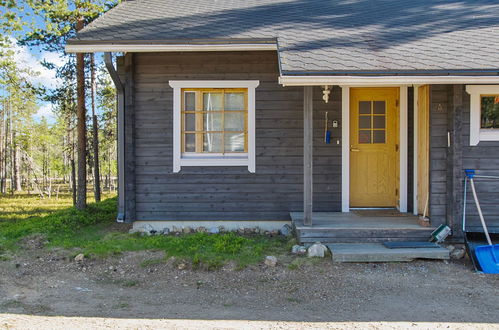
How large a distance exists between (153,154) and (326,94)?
2.96 meters

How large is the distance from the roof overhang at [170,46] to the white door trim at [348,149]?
160cm

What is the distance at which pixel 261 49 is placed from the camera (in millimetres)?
6797

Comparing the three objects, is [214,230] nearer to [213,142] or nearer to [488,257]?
[213,142]

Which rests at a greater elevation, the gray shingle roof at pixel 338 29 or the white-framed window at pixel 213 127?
the gray shingle roof at pixel 338 29

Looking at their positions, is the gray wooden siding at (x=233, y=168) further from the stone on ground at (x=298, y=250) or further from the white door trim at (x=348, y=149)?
the stone on ground at (x=298, y=250)

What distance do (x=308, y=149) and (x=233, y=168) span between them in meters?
1.74

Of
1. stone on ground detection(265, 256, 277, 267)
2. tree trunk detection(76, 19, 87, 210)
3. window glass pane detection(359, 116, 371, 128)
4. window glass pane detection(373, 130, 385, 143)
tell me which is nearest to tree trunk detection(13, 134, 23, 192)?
tree trunk detection(76, 19, 87, 210)

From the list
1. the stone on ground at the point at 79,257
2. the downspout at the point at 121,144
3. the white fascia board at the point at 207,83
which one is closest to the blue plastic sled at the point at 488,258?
the white fascia board at the point at 207,83

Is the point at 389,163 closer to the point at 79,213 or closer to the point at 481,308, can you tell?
the point at 481,308

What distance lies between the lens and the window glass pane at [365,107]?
7613 mm

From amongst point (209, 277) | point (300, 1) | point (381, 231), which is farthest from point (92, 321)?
point (300, 1)

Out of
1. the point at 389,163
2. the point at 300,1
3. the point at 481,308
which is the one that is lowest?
the point at 481,308

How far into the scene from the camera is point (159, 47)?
6.66 metres

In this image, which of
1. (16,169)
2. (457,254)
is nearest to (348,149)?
(457,254)
